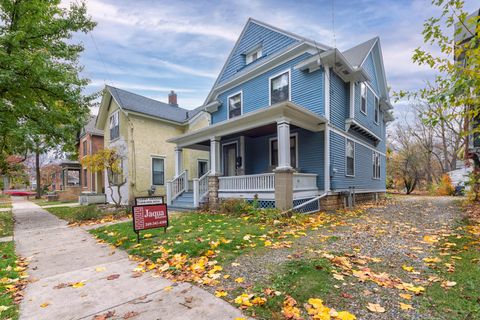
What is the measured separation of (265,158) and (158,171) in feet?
26.1

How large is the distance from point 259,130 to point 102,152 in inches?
315

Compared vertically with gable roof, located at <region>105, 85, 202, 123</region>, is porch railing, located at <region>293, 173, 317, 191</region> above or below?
below

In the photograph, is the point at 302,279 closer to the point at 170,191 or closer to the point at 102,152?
the point at 170,191

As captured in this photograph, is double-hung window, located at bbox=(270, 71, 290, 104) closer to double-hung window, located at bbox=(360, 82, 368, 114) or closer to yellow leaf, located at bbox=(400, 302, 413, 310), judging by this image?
double-hung window, located at bbox=(360, 82, 368, 114)

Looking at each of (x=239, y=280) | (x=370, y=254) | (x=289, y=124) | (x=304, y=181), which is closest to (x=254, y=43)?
(x=289, y=124)

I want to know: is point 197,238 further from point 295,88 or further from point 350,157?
point 350,157

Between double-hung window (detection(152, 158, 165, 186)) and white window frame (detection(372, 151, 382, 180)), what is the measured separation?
529 inches

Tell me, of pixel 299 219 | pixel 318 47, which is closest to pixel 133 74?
pixel 318 47

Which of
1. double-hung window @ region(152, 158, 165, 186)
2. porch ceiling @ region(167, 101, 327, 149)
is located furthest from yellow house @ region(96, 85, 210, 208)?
porch ceiling @ region(167, 101, 327, 149)

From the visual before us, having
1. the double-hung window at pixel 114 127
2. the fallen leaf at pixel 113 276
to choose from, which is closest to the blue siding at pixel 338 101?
the fallen leaf at pixel 113 276

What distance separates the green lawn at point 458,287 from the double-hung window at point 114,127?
16.7 metres

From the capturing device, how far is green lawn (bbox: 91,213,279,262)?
473 cm

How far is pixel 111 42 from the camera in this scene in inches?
493

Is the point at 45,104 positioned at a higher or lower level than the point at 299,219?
higher
